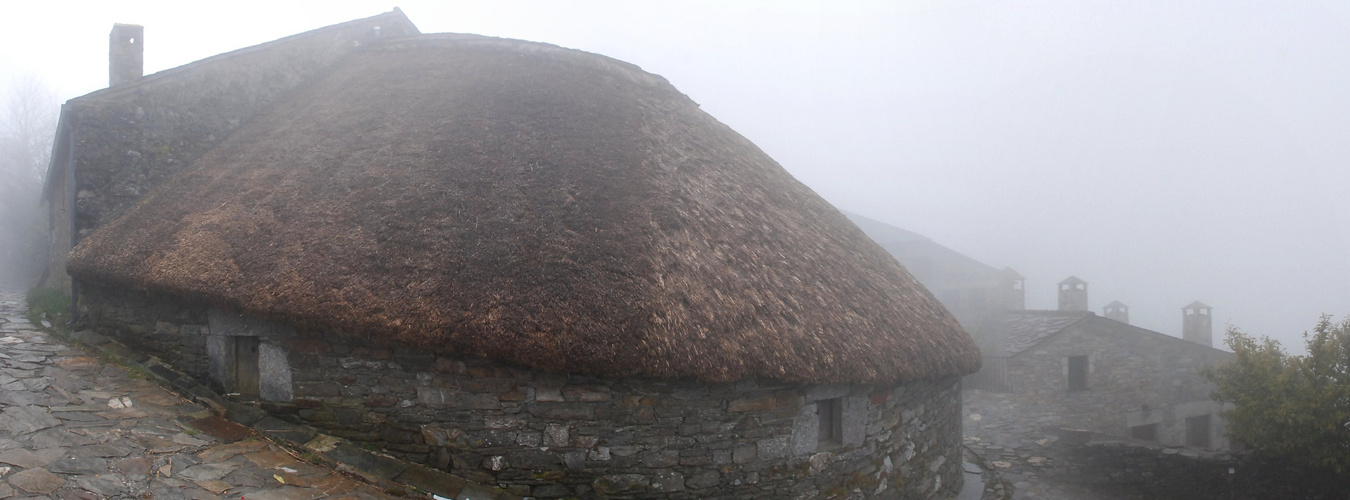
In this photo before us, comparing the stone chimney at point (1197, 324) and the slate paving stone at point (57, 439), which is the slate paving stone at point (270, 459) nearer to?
the slate paving stone at point (57, 439)

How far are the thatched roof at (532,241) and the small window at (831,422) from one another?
19.7 inches

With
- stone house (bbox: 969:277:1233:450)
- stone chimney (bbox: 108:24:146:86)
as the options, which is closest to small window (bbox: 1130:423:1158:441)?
stone house (bbox: 969:277:1233:450)

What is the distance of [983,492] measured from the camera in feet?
33.0

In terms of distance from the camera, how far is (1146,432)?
20.4 metres

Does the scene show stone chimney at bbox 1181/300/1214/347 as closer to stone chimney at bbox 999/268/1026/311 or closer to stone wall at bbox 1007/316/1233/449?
stone wall at bbox 1007/316/1233/449

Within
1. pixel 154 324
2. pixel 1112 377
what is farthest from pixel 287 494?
pixel 1112 377

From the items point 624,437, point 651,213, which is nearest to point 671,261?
point 651,213

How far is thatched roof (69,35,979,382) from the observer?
5777 millimetres

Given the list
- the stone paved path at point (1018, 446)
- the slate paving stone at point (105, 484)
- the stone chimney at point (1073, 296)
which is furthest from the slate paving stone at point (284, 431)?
the stone chimney at point (1073, 296)

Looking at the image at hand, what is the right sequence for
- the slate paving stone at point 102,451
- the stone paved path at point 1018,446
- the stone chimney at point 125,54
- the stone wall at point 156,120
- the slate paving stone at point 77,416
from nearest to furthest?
the slate paving stone at point 102,451
the slate paving stone at point 77,416
the stone wall at point 156,120
the stone chimney at point 125,54
the stone paved path at point 1018,446

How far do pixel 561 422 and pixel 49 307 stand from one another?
7.92 metres

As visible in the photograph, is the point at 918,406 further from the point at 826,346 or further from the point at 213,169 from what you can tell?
the point at 213,169

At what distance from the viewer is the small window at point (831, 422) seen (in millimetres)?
6867

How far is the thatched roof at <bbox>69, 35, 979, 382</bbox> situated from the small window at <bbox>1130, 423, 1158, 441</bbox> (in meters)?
15.0
